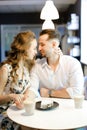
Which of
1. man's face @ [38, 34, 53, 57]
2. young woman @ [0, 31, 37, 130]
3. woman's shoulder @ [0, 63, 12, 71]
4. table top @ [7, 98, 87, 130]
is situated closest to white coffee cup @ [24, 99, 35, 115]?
table top @ [7, 98, 87, 130]

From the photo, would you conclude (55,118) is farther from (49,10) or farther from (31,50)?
(49,10)

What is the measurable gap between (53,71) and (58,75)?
62 mm

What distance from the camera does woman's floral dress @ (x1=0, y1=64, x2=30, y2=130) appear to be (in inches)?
75.7

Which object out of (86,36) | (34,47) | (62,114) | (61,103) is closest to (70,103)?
(61,103)

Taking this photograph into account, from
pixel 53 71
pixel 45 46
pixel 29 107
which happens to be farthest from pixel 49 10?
pixel 29 107

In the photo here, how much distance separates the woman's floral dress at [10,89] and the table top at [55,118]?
0.29 meters

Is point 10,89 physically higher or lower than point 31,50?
lower

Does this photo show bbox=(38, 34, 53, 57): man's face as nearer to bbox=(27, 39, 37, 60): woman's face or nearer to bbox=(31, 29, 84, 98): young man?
bbox=(31, 29, 84, 98): young man

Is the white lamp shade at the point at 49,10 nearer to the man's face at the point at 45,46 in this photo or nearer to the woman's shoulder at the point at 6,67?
the man's face at the point at 45,46

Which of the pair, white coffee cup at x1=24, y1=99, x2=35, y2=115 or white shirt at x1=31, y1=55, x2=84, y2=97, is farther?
white shirt at x1=31, y1=55, x2=84, y2=97

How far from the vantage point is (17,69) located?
2.03 metres

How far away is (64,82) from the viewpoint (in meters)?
2.24

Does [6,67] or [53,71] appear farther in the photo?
[53,71]

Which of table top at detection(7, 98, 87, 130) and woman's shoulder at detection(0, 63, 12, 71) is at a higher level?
woman's shoulder at detection(0, 63, 12, 71)
